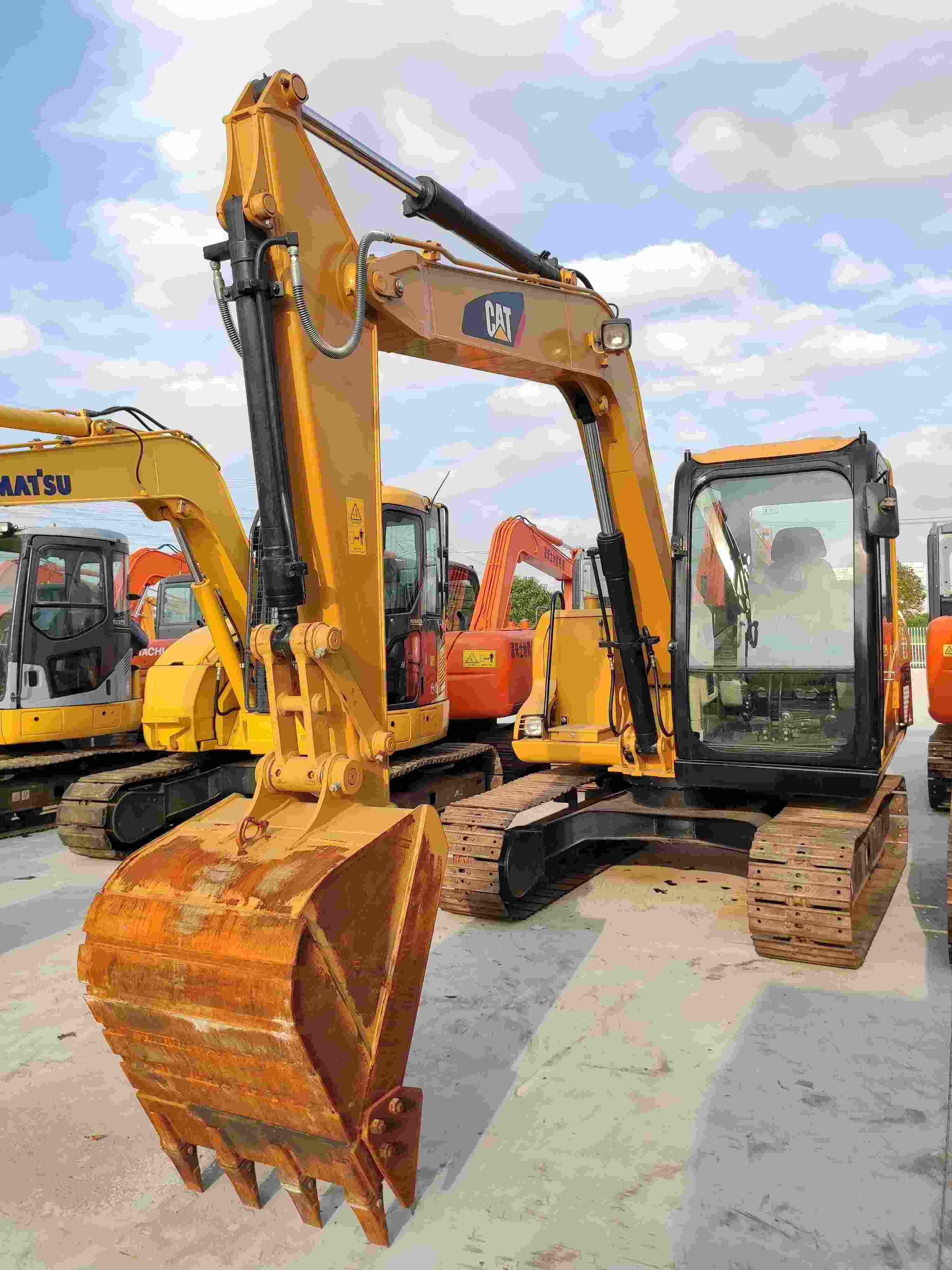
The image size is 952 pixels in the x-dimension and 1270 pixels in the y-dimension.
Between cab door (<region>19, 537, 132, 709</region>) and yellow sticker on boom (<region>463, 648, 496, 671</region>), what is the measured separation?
342 cm

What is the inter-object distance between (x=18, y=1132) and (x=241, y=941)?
1.74 metres

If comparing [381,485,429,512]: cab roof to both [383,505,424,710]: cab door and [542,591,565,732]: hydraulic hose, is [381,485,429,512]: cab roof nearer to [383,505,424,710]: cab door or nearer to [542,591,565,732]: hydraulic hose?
[383,505,424,710]: cab door

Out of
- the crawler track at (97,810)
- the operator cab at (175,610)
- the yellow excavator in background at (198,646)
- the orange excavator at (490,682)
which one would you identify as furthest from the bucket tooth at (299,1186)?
the operator cab at (175,610)

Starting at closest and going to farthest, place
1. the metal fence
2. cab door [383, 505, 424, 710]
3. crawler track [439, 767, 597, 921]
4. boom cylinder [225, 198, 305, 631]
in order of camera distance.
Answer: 1. boom cylinder [225, 198, 305, 631]
2. crawler track [439, 767, 597, 921]
3. cab door [383, 505, 424, 710]
4. the metal fence

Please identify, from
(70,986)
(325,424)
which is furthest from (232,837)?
A: (70,986)

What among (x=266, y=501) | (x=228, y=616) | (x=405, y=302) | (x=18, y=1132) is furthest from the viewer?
(x=228, y=616)

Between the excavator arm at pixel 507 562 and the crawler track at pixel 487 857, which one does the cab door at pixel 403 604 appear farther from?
the excavator arm at pixel 507 562

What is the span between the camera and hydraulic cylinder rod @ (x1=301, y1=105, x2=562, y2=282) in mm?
3723

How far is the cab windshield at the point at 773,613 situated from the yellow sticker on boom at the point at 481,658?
4271 millimetres

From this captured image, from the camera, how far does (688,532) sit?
5965mm

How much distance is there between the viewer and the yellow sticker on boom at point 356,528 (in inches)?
142

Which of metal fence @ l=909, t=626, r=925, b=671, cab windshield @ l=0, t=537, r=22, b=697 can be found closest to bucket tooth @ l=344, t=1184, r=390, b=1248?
cab windshield @ l=0, t=537, r=22, b=697

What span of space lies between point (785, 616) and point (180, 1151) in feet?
13.6

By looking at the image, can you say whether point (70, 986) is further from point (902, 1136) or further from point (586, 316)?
point (586, 316)
